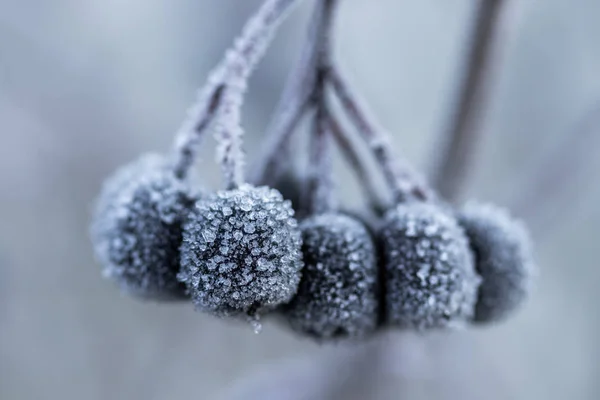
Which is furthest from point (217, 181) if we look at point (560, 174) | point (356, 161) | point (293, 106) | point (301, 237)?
point (301, 237)

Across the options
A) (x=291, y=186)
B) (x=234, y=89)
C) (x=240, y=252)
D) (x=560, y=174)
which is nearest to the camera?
(x=240, y=252)

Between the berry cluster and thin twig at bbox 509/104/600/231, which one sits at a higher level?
thin twig at bbox 509/104/600/231

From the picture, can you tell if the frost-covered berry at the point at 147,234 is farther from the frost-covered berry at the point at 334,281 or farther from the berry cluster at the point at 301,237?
the frost-covered berry at the point at 334,281

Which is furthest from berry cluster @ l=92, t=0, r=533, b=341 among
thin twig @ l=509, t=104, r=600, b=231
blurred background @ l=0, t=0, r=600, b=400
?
thin twig @ l=509, t=104, r=600, b=231

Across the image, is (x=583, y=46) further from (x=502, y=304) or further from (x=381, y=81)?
(x=502, y=304)

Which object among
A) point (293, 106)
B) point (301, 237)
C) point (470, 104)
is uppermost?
point (470, 104)

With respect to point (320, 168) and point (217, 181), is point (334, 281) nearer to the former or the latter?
point (320, 168)

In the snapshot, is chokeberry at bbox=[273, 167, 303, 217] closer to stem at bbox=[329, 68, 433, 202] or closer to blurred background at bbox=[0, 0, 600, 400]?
stem at bbox=[329, 68, 433, 202]
